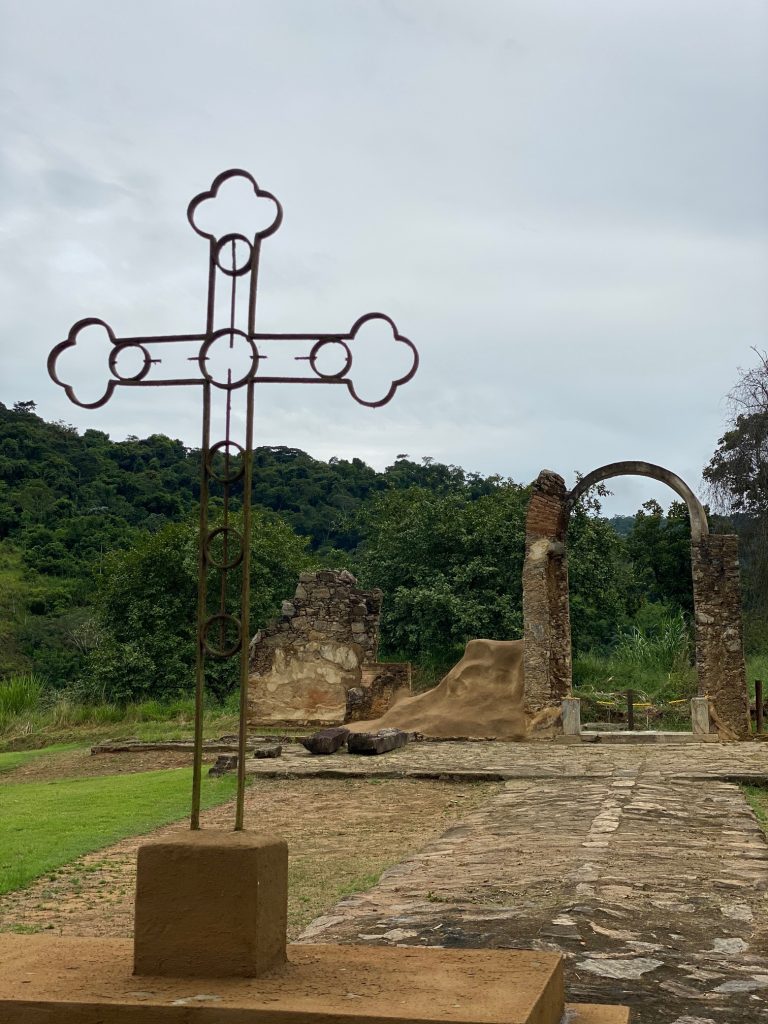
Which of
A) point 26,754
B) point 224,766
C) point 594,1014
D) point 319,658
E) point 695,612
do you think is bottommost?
point 26,754

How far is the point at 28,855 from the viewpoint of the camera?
23.0 feet

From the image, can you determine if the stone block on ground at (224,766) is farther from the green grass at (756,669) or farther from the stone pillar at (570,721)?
the green grass at (756,669)

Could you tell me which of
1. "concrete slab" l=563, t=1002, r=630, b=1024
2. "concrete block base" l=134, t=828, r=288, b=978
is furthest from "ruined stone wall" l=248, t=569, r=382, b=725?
"concrete block base" l=134, t=828, r=288, b=978

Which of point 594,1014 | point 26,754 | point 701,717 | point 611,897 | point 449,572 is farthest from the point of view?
point 449,572

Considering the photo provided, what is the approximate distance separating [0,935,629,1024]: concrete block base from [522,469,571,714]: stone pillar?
1161cm

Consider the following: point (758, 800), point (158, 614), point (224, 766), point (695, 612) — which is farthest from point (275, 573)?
point (758, 800)

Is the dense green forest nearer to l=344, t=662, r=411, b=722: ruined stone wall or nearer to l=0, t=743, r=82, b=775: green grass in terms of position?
l=344, t=662, r=411, b=722: ruined stone wall

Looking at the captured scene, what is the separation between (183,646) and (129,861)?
18.6m

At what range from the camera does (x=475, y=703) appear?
598 inches

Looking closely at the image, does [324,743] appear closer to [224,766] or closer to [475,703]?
[224,766]

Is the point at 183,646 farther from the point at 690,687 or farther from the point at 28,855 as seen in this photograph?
the point at 28,855

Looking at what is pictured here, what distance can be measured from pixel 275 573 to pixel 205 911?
83.9ft

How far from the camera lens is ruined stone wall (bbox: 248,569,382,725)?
1791cm

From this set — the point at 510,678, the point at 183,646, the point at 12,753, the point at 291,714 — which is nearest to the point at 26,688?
the point at 12,753
